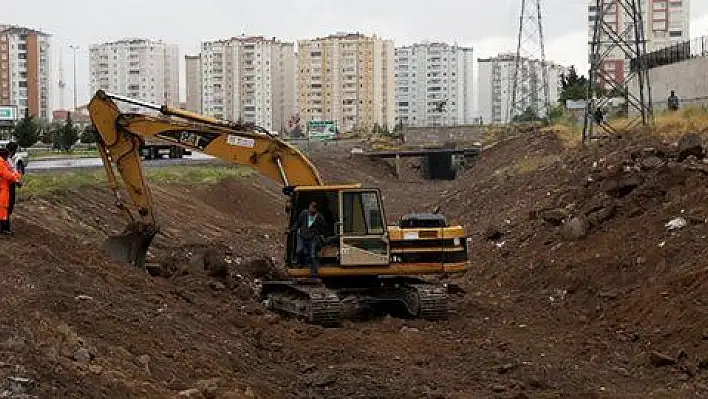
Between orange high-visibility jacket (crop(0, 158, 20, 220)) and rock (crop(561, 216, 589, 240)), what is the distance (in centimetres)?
1103

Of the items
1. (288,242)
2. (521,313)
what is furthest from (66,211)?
(521,313)

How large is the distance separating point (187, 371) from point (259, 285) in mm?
8846

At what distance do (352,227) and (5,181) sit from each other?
5330mm

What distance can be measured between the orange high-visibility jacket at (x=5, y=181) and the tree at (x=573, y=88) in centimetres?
5990

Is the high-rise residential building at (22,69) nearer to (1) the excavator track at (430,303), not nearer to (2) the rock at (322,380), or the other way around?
(1) the excavator track at (430,303)

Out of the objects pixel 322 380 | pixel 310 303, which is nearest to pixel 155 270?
pixel 310 303

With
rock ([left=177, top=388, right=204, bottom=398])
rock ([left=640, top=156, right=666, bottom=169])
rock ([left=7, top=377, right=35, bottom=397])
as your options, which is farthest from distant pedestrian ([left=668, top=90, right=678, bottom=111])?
rock ([left=7, top=377, right=35, bottom=397])

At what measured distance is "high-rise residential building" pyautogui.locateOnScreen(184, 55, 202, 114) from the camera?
13595cm

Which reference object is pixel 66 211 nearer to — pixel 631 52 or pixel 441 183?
pixel 631 52

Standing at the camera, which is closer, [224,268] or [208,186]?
[224,268]

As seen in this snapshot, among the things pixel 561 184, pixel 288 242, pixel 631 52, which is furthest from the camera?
pixel 631 52

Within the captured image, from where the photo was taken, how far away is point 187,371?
36.0ft

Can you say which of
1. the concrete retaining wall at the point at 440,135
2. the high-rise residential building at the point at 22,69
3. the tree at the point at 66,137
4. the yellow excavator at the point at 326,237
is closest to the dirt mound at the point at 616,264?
the yellow excavator at the point at 326,237

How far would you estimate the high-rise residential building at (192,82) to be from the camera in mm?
135950
